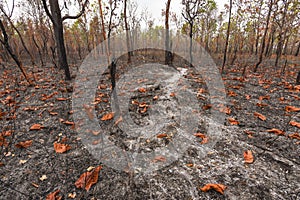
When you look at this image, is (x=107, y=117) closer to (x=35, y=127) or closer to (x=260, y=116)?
(x=35, y=127)

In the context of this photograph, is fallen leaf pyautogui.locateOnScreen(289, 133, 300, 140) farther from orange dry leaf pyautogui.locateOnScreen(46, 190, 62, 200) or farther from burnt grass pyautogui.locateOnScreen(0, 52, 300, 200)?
orange dry leaf pyautogui.locateOnScreen(46, 190, 62, 200)

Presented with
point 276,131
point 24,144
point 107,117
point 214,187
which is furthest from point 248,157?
point 24,144

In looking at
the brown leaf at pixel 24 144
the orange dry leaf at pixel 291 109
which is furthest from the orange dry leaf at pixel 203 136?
the brown leaf at pixel 24 144

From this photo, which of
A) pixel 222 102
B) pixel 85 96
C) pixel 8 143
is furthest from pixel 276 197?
pixel 85 96

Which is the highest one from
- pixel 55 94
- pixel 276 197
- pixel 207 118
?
pixel 55 94

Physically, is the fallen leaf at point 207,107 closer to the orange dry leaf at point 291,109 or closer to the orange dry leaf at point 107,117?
the orange dry leaf at point 291,109

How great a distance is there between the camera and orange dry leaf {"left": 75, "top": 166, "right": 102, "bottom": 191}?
8.00 feet

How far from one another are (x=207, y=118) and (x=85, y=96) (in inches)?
162

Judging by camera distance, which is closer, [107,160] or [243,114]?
[107,160]

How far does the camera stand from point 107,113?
4.73 metres

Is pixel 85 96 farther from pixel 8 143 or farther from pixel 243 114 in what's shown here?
pixel 243 114

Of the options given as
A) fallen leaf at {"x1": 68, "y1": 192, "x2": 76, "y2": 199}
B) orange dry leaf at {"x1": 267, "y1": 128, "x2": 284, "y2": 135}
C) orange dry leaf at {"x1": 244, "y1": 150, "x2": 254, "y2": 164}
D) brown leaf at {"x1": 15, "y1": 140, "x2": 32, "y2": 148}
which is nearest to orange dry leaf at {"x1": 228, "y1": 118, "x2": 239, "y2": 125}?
orange dry leaf at {"x1": 267, "y1": 128, "x2": 284, "y2": 135}

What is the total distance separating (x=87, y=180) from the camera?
2.52 m

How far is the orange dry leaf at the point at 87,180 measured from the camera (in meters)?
2.44
